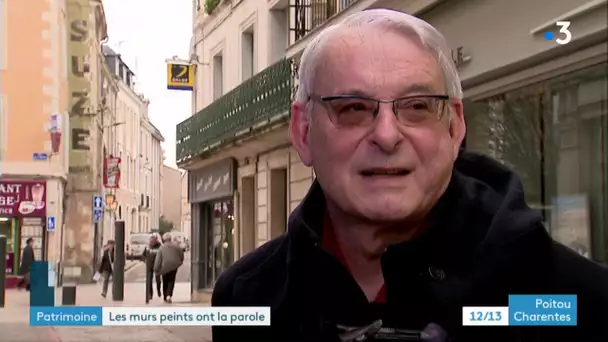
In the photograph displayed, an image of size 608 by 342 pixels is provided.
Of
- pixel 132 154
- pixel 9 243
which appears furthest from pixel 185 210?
pixel 9 243

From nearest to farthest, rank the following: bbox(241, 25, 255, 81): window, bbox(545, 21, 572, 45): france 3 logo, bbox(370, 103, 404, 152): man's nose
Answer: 1. bbox(370, 103, 404, 152): man's nose
2. bbox(545, 21, 572, 45): france 3 logo
3. bbox(241, 25, 255, 81): window

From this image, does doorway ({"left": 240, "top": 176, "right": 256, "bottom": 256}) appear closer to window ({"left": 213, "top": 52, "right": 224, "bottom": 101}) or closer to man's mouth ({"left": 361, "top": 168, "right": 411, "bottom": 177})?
window ({"left": 213, "top": 52, "right": 224, "bottom": 101})

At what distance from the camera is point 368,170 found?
1443 mm

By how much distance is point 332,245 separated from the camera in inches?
61.7

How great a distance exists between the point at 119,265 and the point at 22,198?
0.81 ft

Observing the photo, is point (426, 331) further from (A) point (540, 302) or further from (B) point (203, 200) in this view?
(B) point (203, 200)

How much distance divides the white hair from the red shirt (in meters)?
0.25

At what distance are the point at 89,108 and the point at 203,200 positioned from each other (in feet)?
1.10

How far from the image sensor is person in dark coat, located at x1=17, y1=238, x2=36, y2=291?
1.71m

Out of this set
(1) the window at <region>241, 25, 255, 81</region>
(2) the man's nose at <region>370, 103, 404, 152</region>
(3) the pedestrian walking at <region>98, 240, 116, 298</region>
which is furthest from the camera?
(1) the window at <region>241, 25, 255, 81</region>

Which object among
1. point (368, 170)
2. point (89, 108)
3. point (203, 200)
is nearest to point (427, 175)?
point (368, 170)

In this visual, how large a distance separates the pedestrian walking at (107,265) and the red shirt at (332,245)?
451 millimetres

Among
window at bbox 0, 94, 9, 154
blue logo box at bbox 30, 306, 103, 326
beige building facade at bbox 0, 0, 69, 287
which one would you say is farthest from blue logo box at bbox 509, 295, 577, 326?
window at bbox 0, 94, 9, 154

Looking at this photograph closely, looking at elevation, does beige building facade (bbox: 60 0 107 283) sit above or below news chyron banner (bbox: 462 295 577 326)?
above
